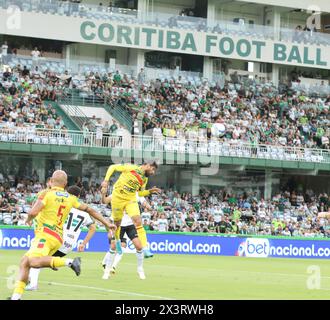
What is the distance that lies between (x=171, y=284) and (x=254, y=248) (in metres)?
21.4

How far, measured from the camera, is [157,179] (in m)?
55.5

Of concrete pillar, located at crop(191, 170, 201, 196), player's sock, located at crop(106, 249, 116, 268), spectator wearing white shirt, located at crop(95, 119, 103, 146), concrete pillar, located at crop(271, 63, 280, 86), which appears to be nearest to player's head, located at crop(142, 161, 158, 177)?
player's sock, located at crop(106, 249, 116, 268)

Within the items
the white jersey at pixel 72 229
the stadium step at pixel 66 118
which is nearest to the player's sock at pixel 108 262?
the white jersey at pixel 72 229

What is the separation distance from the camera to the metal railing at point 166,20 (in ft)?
184

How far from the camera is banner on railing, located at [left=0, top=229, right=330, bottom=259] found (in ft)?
129

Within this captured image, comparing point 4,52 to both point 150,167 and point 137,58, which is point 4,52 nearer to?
point 137,58

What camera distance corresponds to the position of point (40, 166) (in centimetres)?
5169

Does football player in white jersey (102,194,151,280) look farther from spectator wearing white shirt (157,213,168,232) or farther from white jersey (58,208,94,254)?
spectator wearing white shirt (157,213,168,232)

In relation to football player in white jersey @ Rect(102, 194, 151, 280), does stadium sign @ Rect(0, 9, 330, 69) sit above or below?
above

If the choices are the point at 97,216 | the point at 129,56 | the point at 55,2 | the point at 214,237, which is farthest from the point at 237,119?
the point at 97,216

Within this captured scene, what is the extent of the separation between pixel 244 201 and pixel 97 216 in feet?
128

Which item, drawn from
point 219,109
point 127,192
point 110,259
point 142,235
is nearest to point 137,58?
point 219,109

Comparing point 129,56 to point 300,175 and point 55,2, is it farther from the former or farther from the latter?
point 300,175
